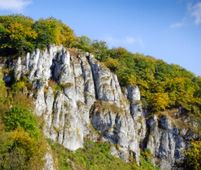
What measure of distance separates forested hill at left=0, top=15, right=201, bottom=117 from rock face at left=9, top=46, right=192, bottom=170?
2984mm

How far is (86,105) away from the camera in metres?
96.2

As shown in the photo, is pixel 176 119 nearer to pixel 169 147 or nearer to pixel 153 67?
pixel 169 147

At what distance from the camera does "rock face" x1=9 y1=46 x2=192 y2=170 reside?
286ft

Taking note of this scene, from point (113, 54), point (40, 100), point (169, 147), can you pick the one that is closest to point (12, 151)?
point (40, 100)

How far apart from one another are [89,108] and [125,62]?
23.5 m

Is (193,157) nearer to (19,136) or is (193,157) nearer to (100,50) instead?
(100,50)

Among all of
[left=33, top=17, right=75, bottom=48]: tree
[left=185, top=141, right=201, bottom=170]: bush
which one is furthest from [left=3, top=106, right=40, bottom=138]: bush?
[left=185, top=141, right=201, bottom=170]: bush

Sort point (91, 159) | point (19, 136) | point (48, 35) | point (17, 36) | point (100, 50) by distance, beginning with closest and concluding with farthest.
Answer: point (19, 136), point (91, 159), point (17, 36), point (48, 35), point (100, 50)

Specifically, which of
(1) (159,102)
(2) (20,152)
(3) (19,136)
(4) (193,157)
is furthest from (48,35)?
(4) (193,157)

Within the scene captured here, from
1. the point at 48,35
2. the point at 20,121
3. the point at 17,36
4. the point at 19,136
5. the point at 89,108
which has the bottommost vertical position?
the point at 19,136

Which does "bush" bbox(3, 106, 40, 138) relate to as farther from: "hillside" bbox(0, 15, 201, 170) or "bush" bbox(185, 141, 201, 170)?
"bush" bbox(185, 141, 201, 170)

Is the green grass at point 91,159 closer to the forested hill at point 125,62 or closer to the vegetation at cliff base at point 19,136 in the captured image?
the vegetation at cliff base at point 19,136

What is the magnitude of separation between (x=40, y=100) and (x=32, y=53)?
11.2 meters

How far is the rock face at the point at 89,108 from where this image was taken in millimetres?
87125
